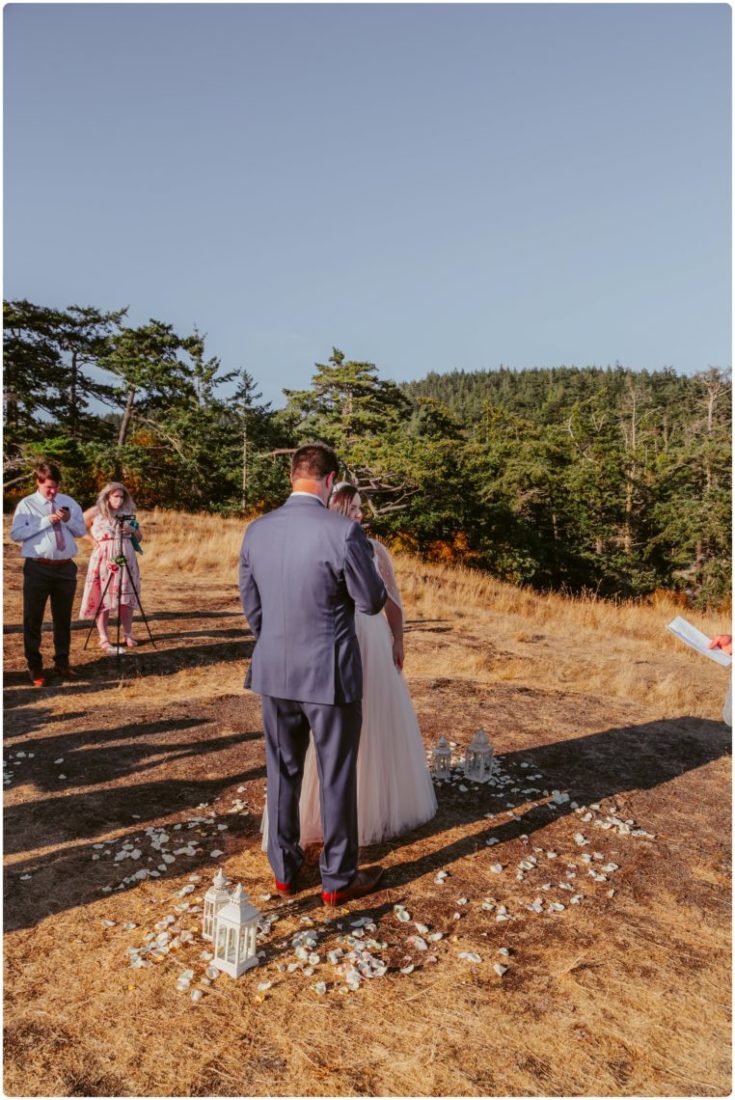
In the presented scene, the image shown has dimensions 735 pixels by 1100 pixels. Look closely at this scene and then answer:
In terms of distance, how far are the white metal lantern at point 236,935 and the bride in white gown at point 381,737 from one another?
109 cm

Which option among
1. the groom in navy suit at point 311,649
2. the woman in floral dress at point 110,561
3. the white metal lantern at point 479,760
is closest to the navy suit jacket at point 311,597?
the groom in navy suit at point 311,649

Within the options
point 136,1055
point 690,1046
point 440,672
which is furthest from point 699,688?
point 136,1055

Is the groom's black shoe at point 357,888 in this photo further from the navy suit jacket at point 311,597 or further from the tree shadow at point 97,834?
the navy suit jacket at point 311,597

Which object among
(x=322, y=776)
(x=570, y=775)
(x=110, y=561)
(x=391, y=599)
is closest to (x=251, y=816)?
(x=322, y=776)

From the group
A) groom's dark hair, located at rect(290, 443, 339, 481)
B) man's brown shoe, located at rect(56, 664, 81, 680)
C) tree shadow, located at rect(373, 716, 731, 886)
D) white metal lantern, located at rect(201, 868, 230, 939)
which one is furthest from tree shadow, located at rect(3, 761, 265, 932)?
man's brown shoe, located at rect(56, 664, 81, 680)

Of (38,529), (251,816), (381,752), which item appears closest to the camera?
(381,752)

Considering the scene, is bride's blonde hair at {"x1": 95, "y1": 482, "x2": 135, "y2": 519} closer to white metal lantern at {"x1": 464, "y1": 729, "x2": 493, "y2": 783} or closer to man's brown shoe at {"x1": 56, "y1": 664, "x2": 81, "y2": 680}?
man's brown shoe at {"x1": 56, "y1": 664, "x2": 81, "y2": 680}

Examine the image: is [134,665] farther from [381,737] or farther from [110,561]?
[381,737]

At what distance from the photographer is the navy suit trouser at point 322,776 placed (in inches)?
148

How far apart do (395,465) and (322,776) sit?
910 inches

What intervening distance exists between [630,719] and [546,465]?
92.3 ft

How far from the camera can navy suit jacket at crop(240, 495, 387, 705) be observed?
11.8ft

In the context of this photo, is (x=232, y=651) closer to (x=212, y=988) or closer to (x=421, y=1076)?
(x=212, y=988)

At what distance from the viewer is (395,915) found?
3848 mm
